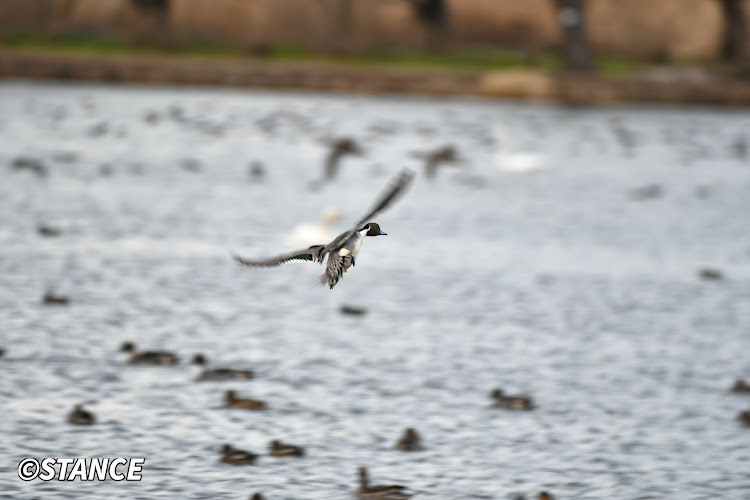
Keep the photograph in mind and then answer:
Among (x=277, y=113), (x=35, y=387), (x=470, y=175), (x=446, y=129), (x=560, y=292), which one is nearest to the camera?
(x=35, y=387)

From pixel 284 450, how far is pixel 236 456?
0.85 ft

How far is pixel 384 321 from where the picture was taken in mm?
9578

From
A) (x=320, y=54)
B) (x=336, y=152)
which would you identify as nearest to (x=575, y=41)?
(x=320, y=54)

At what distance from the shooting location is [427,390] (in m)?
7.79

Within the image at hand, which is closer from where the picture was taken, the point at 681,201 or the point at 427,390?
the point at 427,390

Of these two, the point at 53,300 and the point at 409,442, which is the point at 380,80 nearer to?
the point at 53,300

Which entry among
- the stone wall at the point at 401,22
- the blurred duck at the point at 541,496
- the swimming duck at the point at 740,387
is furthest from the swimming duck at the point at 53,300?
the stone wall at the point at 401,22

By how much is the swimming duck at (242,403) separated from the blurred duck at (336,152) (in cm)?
971

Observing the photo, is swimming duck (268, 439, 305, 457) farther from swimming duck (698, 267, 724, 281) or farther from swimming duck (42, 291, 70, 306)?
swimming duck (698, 267, 724, 281)

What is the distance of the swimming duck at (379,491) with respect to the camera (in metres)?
5.94

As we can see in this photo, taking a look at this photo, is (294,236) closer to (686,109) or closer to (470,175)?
(470,175)

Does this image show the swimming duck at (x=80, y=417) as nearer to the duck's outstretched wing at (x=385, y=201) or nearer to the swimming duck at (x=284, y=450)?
the swimming duck at (x=284, y=450)

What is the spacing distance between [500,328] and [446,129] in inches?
533

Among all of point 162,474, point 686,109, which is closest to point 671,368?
point 162,474
